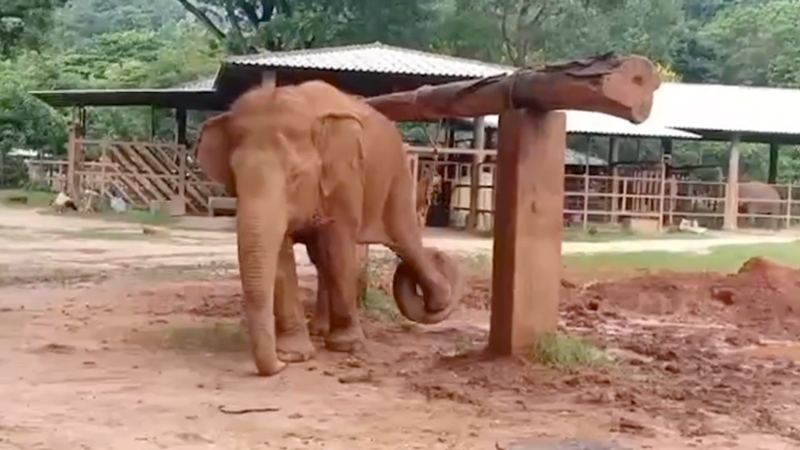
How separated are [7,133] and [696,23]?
92.2 ft

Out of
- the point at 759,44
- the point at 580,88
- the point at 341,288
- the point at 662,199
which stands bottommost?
the point at 341,288

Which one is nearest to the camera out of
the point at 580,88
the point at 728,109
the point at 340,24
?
the point at 580,88

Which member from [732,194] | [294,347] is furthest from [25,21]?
[732,194]

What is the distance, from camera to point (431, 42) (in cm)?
3650

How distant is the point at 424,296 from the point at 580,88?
2.71 m

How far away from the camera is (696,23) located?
50719mm

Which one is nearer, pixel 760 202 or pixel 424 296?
pixel 424 296

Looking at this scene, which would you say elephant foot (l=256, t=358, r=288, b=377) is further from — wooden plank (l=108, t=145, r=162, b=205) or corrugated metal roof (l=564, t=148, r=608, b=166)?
corrugated metal roof (l=564, t=148, r=608, b=166)

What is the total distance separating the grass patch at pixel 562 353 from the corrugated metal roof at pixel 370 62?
521 inches

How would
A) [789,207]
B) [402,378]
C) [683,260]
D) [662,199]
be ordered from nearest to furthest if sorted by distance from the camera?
[402,378] < [683,260] < [662,199] < [789,207]

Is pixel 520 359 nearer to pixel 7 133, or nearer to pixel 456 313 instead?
pixel 456 313

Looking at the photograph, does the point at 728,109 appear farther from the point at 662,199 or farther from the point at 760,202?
the point at 662,199

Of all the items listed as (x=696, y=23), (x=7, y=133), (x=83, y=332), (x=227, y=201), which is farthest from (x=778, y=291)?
(x=696, y=23)

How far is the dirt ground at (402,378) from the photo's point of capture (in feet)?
19.1
